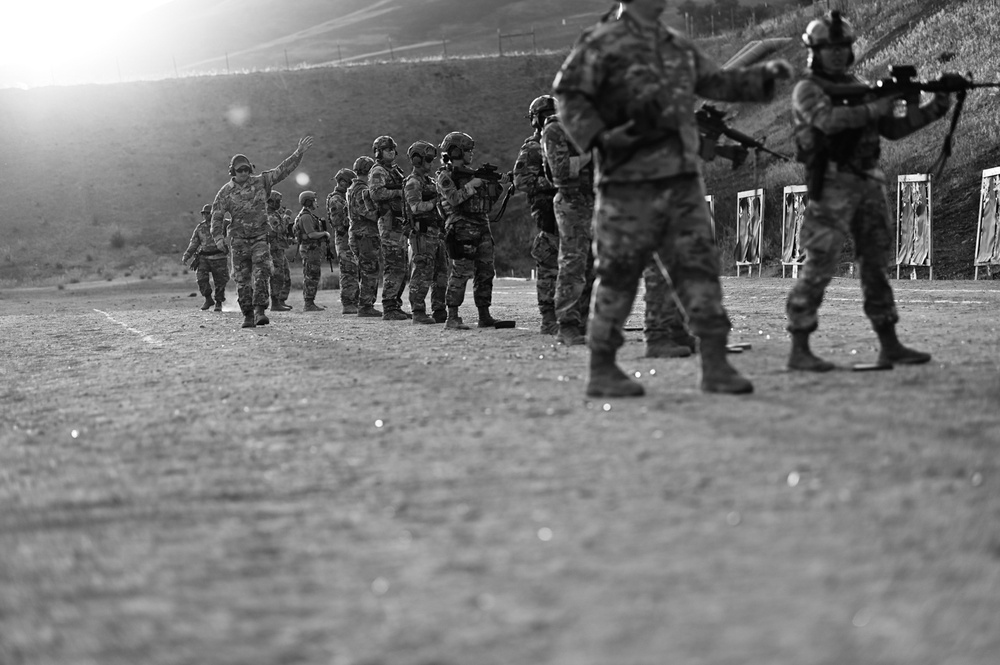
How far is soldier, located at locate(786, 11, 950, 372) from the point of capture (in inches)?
335

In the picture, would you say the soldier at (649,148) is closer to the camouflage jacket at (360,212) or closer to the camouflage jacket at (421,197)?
the camouflage jacket at (421,197)

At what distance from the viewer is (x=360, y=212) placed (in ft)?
69.9

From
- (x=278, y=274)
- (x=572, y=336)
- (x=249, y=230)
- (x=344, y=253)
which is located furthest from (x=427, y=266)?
(x=278, y=274)

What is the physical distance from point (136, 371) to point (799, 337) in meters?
6.47

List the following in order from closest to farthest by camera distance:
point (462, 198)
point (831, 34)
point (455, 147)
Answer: point (831, 34)
point (462, 198)
point (455, 147)

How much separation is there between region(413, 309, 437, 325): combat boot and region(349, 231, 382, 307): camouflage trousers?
284 cm

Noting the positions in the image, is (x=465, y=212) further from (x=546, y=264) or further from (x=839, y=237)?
(x=839, y=237)

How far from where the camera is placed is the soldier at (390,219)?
19234 millimetres

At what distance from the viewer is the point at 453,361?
11266 millimetres

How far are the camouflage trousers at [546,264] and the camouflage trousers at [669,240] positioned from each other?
5.83 meters

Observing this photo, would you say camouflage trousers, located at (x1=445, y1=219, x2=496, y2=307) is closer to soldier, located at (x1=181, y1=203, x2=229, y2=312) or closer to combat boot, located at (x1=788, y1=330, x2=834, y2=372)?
combat boot, located at (x1=788, y1=330, x2=834, y2=372)

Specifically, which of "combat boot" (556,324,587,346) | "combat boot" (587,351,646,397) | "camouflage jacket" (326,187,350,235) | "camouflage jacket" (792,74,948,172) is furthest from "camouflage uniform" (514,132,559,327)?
"camouflage jacket" (326,187,350,235)

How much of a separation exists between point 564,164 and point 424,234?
606 centimetres

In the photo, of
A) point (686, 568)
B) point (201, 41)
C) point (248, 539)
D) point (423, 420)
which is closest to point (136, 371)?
point (423, 420)
